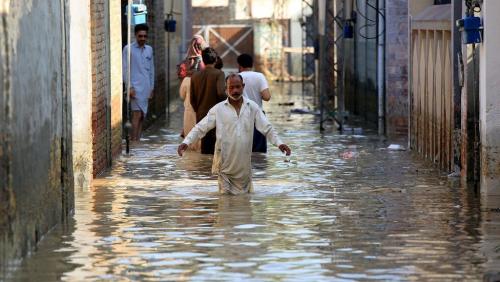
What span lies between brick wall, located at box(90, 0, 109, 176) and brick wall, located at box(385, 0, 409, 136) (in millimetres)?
6658

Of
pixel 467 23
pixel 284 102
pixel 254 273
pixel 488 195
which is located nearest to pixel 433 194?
pixel 488 195

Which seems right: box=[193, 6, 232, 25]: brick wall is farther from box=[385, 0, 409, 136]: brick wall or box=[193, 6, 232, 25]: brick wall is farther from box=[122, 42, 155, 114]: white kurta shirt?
box=[122, 42, 155, 114]: white kurta shirt

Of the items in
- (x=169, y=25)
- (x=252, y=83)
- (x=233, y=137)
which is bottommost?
(x=233, y=137)

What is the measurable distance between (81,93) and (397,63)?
8955mm

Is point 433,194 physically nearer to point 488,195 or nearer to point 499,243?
point 488,195

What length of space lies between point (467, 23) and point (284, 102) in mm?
20645

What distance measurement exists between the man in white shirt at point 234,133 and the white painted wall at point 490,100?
203 centimetres

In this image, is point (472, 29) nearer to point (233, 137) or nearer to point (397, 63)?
point (233, 137)

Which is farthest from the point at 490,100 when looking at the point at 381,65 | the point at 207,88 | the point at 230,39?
the point at 230,39

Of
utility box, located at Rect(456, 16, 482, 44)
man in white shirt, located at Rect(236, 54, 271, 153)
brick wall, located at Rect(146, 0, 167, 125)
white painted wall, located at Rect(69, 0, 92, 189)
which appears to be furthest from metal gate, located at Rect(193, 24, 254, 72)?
utility box, located at Rect(456, 16, 482, 44)

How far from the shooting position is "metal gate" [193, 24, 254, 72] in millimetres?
50750

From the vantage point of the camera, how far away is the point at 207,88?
65.4ft

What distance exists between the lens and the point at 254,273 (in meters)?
10.2

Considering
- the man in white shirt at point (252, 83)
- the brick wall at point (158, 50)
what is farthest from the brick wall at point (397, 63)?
the brick wall at point (158, 50)
